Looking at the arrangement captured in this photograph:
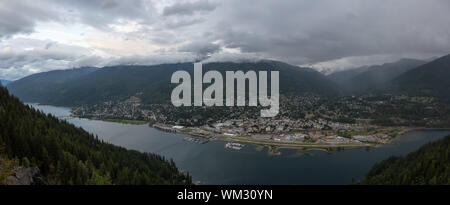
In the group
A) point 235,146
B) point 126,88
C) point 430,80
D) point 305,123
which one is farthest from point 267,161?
point 430,80

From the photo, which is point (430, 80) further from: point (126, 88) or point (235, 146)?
point (126, 88)

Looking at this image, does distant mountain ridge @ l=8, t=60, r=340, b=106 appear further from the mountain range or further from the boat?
the boat

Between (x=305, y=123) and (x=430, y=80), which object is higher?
(x=430, y=80)

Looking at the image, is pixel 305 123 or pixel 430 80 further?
pixel 430 80

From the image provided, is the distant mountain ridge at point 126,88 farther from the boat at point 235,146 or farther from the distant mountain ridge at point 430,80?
the boat at point 235,146
